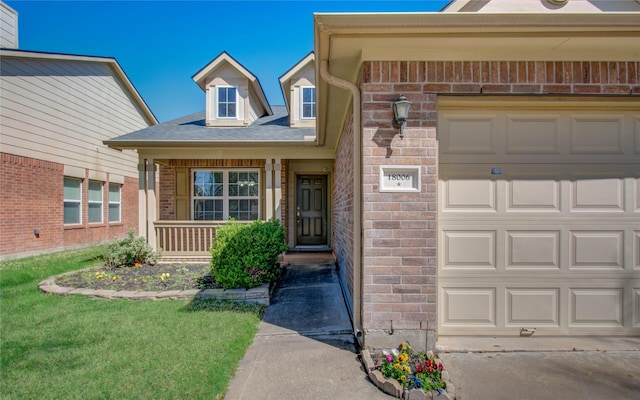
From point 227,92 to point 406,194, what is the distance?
7716mm

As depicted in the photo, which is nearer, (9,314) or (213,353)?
(213,353)

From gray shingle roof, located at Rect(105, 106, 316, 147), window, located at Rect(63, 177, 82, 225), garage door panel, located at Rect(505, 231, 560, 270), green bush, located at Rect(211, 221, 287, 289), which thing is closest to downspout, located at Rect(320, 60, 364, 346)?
garage door panel, located at Rect(505, 231, 560, 270)

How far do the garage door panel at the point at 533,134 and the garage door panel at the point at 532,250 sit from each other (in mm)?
818

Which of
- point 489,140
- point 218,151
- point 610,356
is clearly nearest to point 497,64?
point 489,140

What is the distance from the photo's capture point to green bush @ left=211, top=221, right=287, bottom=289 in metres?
4.54

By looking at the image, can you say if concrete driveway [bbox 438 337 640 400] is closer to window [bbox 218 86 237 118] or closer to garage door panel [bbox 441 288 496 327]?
garage door panel [bbox 441 288 496 327]

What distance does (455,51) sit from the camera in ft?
9.07

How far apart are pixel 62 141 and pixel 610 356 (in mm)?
12471

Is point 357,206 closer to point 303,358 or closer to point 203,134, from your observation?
point 303,358

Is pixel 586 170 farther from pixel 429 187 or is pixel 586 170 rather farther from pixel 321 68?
pixel 321 68

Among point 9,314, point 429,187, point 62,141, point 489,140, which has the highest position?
point 62,141

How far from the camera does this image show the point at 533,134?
9.91 ft

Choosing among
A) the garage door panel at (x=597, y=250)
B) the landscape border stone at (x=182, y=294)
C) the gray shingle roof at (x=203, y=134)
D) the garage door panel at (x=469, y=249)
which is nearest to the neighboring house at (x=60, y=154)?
the gray shingle roof at (x=203, y=134)

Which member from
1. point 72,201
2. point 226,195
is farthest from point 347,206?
point 72,201
